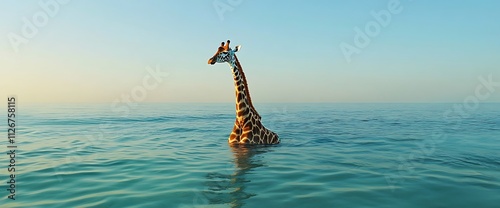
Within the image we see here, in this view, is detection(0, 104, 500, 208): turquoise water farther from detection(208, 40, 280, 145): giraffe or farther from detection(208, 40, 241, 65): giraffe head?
detection(208, 40, 241, 65): giraffe head

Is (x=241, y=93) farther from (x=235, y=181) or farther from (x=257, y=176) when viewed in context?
(x=235, y=181)

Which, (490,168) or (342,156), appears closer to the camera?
(490,168)

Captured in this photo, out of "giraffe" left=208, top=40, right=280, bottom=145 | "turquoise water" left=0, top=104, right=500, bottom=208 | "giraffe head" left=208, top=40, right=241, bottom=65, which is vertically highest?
"giraffe head" left=208, top=40, right=241, bottom=65

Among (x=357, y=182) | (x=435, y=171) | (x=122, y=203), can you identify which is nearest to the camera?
(x=122, y=203)

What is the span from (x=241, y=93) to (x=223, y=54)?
173cm

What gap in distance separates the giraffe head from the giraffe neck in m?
0.36

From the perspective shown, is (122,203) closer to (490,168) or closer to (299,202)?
(299,202)

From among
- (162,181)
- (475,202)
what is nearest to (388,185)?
(475,202)

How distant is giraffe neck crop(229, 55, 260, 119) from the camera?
13.1m

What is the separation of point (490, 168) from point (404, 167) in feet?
7.24

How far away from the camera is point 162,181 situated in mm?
7570

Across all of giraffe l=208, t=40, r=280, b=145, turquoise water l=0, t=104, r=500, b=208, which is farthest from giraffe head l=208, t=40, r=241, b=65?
turquoise water l=0, t=104, r=500, b=208

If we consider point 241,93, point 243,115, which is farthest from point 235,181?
point 241,93

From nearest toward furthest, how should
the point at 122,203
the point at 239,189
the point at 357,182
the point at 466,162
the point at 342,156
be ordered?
the point at 122,203, the point at 239,189, the point at 357,182, the point at 466,162, the point at 342,156
